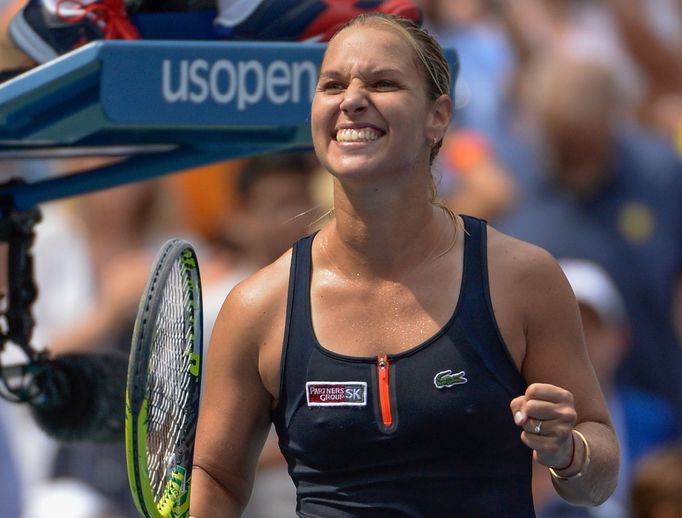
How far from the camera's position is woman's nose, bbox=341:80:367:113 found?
113 inches

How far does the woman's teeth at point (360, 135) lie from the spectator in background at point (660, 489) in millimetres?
2271

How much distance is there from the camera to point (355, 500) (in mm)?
2932

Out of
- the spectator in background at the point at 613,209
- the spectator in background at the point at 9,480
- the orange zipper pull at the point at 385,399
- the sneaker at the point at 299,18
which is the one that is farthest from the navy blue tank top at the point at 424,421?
the spectator in background at the point at 613,209

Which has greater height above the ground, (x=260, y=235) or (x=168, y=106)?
(x=168, y=106)

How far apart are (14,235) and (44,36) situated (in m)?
0.51

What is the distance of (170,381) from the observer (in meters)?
2.98

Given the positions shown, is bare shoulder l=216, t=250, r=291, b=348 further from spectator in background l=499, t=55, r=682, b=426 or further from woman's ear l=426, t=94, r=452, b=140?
spectator in background l=499, t=55, r=682, b=426

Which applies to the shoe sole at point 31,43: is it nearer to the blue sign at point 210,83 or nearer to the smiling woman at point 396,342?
the blue sign at point 210,83

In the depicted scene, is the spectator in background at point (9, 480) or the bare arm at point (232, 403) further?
the spectator in background at point (9, 480)

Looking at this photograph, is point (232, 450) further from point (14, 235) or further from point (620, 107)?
point (620, 107)

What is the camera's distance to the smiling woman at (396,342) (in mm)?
2871

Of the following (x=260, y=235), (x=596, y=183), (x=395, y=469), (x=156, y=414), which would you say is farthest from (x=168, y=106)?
(x=596, y=183)

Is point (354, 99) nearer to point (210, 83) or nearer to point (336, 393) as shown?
point (210, 83)

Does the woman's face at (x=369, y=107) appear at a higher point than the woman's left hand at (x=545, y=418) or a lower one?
higher
